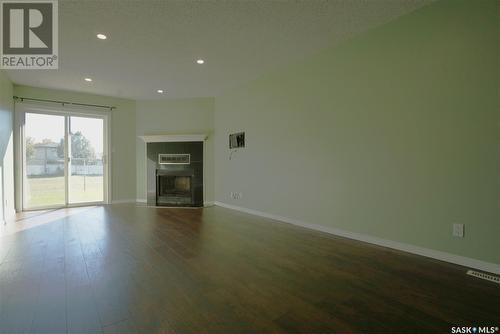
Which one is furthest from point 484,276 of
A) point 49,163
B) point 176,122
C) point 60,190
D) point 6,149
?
point 49,163

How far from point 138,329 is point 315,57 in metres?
3.73

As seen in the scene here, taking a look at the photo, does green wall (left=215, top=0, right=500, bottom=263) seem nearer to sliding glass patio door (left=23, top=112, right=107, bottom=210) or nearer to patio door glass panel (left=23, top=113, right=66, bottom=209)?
sliding glass patio door (left=23, top=112, right=107, bottom=210)

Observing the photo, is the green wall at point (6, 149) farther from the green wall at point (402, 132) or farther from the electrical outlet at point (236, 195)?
the green wall at point (402, 132)

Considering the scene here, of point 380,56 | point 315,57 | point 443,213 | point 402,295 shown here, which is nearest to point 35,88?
point 315,57

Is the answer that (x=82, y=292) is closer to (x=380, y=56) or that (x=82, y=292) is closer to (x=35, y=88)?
(x=380, y=56)

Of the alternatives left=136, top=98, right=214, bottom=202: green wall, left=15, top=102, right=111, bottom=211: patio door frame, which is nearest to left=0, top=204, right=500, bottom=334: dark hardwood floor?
left=15, top=102, right=111, bottom=211: patio door frame

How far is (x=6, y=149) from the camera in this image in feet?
13.3

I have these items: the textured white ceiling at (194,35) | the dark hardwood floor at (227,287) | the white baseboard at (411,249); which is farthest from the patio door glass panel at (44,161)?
the white baseboard at (411,249)

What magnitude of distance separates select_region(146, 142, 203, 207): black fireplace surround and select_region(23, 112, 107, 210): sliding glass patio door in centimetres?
112

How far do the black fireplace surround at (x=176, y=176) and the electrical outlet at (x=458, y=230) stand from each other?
454 cm

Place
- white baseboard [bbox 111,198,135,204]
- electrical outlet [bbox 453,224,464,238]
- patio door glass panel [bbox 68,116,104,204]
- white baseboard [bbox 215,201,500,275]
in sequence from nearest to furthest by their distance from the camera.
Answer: white baseboard [bbox 215,201,500,275]
electrical outlet [bbox 453,224,464,238]
patio door glass panel [bbox 68,116,104,204]
white baseboard [bbox 111,198,135,204]

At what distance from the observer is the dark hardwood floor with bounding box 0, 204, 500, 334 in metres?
1.42

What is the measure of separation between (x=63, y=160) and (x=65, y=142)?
15.8 inches

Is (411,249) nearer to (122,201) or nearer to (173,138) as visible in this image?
(173,138)
